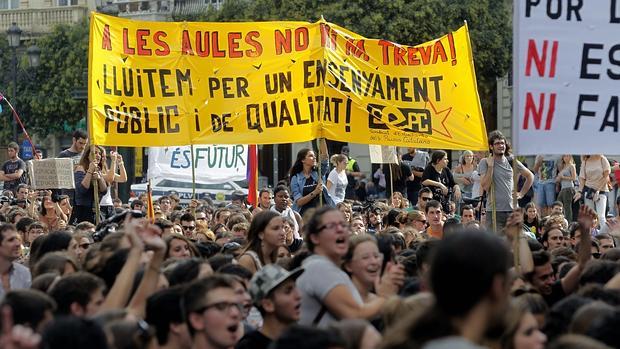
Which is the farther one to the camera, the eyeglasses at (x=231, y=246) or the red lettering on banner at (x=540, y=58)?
the eyeglasses at (x=231, y=246)

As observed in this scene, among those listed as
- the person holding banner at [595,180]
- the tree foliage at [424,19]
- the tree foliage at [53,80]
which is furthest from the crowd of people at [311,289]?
the tree foliage at [53,80]

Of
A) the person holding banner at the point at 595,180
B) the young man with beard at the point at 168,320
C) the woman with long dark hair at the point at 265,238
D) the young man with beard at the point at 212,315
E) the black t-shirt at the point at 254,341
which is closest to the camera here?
the young man with beard at the point at 212,315

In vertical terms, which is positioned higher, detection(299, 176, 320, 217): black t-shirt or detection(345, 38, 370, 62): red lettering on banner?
detection(345, 38, 370, 62): red lettering on banner

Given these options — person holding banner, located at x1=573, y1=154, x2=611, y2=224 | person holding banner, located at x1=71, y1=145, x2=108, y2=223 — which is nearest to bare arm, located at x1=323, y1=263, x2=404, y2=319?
person holding banner, located at x1=71, y1=145, x2=108, y2=223

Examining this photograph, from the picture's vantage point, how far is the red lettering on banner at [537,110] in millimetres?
10094

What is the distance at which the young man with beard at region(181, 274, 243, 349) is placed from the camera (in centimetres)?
694

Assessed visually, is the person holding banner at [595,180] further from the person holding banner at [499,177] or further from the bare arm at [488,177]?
the bare arm at [488,177]

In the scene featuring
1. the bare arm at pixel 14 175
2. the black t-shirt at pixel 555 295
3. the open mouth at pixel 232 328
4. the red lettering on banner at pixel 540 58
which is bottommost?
the bare arm at pixel 14 175

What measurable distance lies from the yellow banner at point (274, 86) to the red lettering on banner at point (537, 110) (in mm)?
5595

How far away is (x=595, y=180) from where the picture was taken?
2017cm

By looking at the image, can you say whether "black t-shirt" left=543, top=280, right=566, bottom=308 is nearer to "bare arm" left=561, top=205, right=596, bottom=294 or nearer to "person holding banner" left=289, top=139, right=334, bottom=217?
"bare arm" left=561, top=205, right=596, bottom=294

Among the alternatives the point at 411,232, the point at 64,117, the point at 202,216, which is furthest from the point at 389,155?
the point at 64,117

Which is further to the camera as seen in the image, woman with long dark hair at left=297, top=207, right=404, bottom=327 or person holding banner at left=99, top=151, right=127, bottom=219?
person holding banner at left=99, top=151, right=127, bottom=219

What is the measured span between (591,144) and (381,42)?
20.2 feet
